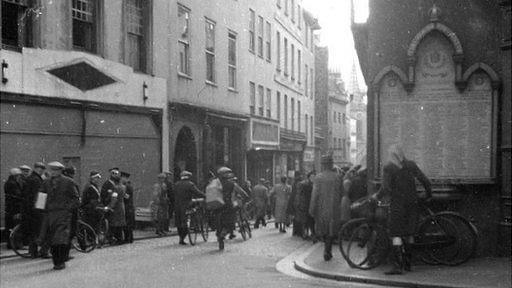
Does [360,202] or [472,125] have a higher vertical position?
[472,125]

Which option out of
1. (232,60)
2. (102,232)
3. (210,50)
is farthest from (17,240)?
(232,60)

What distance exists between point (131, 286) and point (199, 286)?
0.85 m

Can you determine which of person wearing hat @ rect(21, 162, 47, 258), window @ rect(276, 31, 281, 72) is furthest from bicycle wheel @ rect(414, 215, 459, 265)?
→ window @ rect(276, 31, 281, 72)

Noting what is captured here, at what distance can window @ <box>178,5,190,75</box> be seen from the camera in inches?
1069

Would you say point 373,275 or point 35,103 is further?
point 35,103

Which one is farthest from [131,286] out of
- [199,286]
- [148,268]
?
[148,268]

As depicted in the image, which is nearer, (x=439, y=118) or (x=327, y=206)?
(x=439, y=118)

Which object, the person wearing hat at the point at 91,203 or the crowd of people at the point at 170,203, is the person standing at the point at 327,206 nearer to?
the crowd of people at the point at 170,203

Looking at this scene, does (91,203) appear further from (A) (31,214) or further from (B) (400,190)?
(B) (400,190)

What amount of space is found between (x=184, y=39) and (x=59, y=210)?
16.1 meters

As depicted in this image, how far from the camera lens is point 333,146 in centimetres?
7419

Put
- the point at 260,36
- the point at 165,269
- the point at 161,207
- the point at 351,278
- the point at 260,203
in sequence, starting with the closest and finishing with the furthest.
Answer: the point at 351,278 → the point at 165,269 → the point at 161,207 → the point at 260,203 → the point at 260,36

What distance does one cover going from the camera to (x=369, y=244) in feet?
36.6

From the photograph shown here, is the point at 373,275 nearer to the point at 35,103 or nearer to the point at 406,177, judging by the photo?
the point at 406,177
